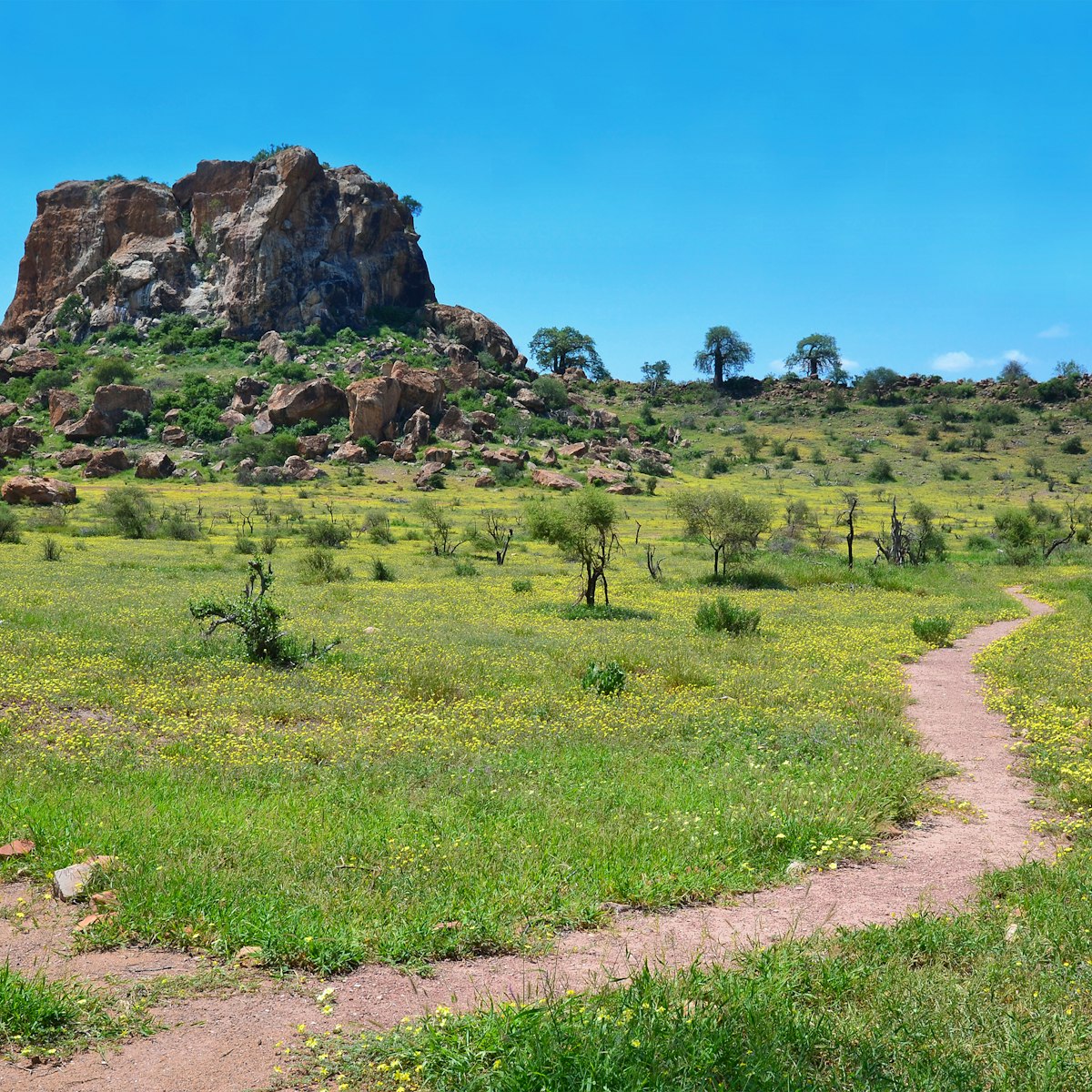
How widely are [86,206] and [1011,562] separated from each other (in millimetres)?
125730

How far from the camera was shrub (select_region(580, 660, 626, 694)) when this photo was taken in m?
12.3

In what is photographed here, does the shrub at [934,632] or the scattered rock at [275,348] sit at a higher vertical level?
the scattered rock at [275,348]

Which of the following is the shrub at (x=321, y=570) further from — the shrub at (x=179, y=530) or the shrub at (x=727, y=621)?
the shrub at (x=179, y=530)

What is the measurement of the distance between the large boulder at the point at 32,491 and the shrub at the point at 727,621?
46.2 m

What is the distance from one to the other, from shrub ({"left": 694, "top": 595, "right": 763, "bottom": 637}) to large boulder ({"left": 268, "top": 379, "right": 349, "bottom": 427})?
6992 cm

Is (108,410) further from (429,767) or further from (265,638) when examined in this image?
(429,767)

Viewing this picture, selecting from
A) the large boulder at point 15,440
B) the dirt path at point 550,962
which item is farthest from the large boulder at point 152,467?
the dirt path at point 550,962

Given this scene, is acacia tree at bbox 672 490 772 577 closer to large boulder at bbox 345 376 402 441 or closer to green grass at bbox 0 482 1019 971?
green grass at bbox 0 482 1019 971

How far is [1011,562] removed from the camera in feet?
113

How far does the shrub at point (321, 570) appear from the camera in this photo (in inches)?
1015

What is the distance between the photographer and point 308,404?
81.4 metres

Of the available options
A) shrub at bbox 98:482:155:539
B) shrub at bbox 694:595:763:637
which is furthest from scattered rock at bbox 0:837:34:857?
shrub at bbox 98:482:155:539

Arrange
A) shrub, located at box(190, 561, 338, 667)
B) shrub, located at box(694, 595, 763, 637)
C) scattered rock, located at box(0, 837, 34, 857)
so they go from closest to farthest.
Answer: scattered rock, located at box(0, 837, 34, 857), shrub, located at box(190, 561, 338, 667), shrub, located at box(694, 595, 763, 637)

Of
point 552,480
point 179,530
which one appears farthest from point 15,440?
point 552,480
